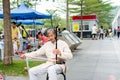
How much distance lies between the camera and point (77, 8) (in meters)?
48.8

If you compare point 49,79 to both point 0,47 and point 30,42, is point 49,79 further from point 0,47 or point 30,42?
point 30,42

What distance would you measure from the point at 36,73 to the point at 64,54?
0.64m

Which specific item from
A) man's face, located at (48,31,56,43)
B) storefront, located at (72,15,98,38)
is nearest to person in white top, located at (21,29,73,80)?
man's face, located at (48,31,56,43)

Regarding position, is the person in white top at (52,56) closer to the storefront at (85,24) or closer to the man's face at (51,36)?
the man's face at (51,36)

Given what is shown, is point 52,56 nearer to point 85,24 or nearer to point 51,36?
point 51,36

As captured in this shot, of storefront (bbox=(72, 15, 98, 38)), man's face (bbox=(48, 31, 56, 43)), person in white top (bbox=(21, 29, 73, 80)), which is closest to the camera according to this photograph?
person in white top (bbox=(21, 29, 73, 80))

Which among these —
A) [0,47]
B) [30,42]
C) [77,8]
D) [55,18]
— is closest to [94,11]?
[77,8]

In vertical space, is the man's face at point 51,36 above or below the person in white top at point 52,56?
above

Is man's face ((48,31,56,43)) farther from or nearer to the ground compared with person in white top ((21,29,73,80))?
farther from the ground

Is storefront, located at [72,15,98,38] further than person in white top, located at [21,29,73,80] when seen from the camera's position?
Yes

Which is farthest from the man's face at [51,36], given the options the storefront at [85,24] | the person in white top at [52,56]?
the storefront at [85,24]

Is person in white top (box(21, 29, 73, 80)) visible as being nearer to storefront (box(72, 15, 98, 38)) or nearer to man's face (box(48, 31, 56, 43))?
man's face (box(48, 31, 56, 43))

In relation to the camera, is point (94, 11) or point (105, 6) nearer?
point (94, 11)

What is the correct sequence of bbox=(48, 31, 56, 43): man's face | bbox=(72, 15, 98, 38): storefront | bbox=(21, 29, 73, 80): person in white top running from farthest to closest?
bbox=(72, 15, 98, 38): storefront → bbox=(48, 31, 56, 43): man's face → bbox=(21, 29, 73, 80): person in white top
